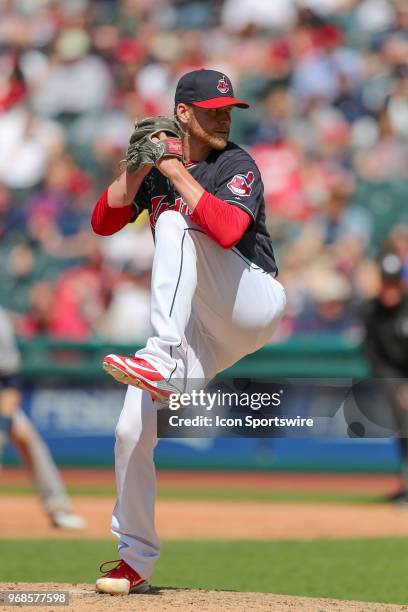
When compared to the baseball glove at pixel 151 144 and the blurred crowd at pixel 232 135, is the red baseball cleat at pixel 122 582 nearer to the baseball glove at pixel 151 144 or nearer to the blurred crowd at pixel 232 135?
the baseball glove at pixel 151 144

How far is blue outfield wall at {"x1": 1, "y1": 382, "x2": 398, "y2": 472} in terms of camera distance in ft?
37.0

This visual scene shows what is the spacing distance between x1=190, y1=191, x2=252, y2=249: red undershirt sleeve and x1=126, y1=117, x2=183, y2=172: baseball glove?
8.9 inches

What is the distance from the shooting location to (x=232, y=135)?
13328 mm

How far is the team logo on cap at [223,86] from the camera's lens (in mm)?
4438

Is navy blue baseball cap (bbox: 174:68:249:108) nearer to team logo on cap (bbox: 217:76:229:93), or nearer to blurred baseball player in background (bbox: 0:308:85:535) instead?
team logo on cap (bbox: 217:76:229:93)

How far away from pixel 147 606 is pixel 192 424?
27.4 inches

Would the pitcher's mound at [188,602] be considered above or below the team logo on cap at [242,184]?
below

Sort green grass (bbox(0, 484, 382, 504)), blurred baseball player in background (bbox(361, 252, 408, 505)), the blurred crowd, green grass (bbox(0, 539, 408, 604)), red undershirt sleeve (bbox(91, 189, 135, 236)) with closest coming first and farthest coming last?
1. red undershirt sleeve (bbox(91, 189, 135, 236))
2. green grass (bbox(0, 539, 408, 604))
3. blurred baseball player in background (bbox(361, 252, 408, 505))
4. green grass (bbox(0, 484, 382, 504))
5. the blurred crowd

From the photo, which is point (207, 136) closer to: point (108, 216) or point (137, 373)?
point (108, 216)

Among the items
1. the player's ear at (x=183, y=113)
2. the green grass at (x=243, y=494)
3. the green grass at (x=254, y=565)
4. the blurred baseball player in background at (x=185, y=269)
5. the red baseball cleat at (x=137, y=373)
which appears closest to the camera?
the red baseball cleat at (x=137, y=373)

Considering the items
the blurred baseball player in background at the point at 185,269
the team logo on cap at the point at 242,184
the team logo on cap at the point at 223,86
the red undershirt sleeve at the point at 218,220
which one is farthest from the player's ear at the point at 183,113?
the red undershirt sleeve at the point at 218,220

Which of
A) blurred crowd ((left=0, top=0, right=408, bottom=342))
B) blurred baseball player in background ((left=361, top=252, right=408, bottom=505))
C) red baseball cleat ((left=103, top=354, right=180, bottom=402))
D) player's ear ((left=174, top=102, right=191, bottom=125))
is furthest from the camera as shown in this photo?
blurred crowd ((left=0, top=0, right=408, bottom=342))

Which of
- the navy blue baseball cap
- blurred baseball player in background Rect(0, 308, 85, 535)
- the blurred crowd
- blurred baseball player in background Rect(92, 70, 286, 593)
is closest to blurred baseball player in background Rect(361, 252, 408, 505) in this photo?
the blurred crowd

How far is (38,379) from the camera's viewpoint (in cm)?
1191
